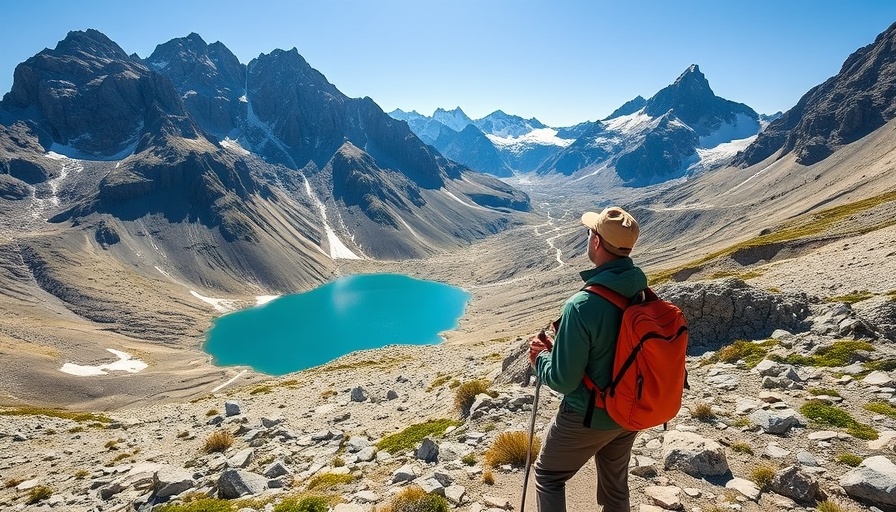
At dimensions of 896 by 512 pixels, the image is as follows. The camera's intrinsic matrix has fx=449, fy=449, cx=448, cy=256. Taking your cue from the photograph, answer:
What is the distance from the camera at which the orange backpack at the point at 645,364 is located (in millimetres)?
4879

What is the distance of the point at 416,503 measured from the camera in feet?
28.2

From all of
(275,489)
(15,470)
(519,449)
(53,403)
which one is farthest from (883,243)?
(53,403)

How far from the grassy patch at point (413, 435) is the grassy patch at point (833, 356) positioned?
37.2 feet

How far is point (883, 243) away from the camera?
32219 millimetres

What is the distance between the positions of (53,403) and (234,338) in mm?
66945

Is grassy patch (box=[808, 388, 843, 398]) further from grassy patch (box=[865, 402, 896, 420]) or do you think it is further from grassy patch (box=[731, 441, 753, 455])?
grassy patch (box=[731, 441, 753, 455])

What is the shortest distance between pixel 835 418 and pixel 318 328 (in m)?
157

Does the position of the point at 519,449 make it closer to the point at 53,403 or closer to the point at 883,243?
the point at 883,243

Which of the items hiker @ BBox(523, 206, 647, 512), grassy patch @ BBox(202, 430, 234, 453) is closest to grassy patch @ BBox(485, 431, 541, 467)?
hiker @ BBox(523, 206, 647, 512)

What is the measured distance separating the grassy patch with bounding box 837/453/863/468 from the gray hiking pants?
581 cm

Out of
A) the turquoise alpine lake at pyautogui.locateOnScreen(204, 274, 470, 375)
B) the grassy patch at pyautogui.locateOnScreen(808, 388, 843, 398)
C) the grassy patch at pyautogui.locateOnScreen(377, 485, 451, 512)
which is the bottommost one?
the turquoise alpine lake at pyautogui.locateOnScreen(204, 274, 470, 375)

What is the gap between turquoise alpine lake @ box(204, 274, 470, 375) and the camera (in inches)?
5000

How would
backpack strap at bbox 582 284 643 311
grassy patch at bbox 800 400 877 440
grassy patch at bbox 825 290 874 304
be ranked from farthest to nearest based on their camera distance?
grassy patch at bbox 825 290 874 304
grassy patch at bbox 800 400 877 440
backpack strap at bbox 582 284 643 311

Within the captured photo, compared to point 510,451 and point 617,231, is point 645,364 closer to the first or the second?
point 617,231
